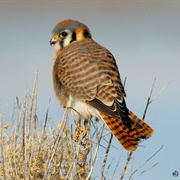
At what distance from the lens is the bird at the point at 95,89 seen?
4453 mm

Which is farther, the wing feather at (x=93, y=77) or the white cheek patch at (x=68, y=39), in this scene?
the white cheek patch at (x=68, y=39)

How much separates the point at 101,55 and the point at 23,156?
133cm

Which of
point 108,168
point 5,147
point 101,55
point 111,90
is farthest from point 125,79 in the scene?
point 5,147

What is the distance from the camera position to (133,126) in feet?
14.8

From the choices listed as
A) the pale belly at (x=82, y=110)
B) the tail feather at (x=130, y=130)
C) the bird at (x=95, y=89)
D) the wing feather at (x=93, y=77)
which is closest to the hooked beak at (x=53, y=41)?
the bird at (x=95, y=89)

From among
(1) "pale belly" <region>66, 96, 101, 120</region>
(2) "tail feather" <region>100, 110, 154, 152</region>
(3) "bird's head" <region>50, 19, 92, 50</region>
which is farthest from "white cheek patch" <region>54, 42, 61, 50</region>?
(2) "tail feather" <region>100, 110, 154, 152</region>

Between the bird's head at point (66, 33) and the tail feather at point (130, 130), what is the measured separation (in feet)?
3.75

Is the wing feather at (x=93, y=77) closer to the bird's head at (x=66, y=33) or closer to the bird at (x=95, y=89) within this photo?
the bird at (x=95, y=89)

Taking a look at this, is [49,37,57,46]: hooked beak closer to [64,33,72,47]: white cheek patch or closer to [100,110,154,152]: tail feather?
[64,33,72,47]: white cheek patch

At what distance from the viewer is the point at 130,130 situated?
14.6 ft

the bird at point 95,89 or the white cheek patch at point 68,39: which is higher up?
Result: the white cheek patch at point 68,39

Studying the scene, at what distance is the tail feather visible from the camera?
434cm

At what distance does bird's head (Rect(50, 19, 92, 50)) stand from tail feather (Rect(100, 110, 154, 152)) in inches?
45.0

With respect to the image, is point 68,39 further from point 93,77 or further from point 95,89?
point 95,89
